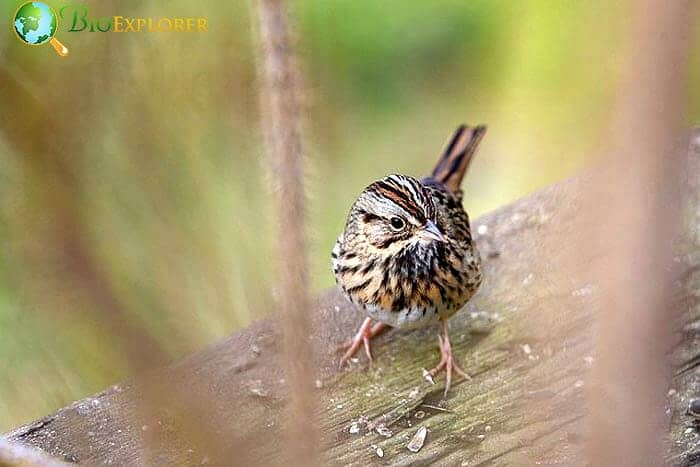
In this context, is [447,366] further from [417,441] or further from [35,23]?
[35,23]

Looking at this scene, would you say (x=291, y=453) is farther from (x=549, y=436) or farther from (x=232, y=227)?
(x=549, y=436)

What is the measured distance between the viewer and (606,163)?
54 cm

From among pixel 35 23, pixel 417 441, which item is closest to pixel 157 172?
pixel 35 23

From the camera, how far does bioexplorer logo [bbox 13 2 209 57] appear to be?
945 millimetres

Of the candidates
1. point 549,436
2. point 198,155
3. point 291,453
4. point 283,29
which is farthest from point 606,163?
point 549,436

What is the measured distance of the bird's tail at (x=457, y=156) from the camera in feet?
11.1

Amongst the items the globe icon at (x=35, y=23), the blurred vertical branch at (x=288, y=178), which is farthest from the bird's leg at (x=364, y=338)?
the blurred vertical branch at (x=288, y=178)

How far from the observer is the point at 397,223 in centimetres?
268

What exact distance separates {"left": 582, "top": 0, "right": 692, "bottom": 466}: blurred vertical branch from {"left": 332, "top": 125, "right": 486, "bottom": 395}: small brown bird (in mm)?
1977

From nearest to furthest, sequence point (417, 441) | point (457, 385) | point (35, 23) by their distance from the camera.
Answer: point (35, 23) → point (417, 441) → point (457, 385)

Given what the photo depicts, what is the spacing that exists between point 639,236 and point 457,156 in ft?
9.57

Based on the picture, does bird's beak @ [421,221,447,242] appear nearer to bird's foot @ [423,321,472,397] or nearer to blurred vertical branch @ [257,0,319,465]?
bird's foot @ [423,321,472,397]

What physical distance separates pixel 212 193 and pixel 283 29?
1.70ft

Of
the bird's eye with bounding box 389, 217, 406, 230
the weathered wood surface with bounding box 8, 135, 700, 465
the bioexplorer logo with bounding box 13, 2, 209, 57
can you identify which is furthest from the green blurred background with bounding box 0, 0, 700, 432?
the bird's eye with bounding box 389, 217, 406, 230
